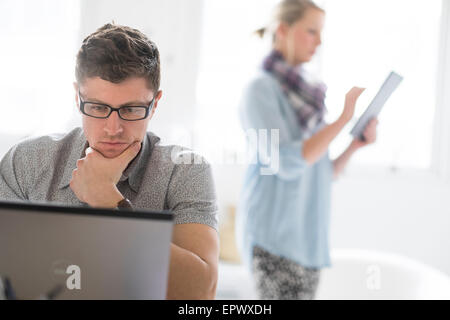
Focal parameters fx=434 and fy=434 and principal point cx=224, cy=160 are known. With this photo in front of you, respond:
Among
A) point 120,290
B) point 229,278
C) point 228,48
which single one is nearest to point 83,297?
point 120,290

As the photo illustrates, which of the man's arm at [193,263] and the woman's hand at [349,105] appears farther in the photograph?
the woman's hand at [349,105]

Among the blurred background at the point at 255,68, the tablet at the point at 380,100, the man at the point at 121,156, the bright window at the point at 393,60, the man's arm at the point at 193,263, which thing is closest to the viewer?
the man's arm at the point at 193,263

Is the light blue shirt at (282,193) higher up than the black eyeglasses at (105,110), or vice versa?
the black eyeglasses at (105,110)

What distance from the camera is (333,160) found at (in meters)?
Result: 0.96

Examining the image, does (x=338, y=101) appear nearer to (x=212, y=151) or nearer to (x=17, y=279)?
(x=212, y=151)

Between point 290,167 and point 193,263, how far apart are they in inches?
17.2

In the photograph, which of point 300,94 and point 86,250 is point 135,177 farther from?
point 300,94

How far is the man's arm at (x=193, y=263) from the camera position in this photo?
0.44 metres

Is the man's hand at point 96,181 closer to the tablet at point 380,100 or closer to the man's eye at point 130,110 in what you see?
the man's eye at point 130,110

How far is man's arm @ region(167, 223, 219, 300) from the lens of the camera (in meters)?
0.44

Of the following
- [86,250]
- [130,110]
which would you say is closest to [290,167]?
[130,110]

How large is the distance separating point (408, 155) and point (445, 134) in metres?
0.13

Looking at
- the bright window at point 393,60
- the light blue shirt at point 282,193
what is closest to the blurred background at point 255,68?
the bright window at point 393,60

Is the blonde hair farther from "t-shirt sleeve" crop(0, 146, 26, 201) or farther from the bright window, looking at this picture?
"t-shirt sleeve" crop(0, 146, 26, 201)
